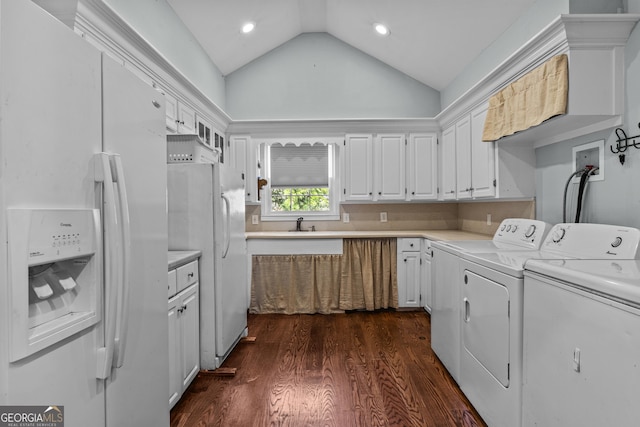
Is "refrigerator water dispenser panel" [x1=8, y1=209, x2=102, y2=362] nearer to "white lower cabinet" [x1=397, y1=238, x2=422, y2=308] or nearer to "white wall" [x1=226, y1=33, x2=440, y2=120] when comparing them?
"white lower cabinet" [x1=397, y1=238, x2=422, y2=308]

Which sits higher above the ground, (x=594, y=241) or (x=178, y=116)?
(x=178, y=116)

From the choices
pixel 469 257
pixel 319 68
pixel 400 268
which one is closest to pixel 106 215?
pixel 469 257

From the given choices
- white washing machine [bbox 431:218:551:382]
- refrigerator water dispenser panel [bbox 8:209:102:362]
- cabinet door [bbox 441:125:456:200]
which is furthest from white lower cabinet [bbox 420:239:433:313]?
refrigerator water dispenser panel [bbox 8:209:102:362]

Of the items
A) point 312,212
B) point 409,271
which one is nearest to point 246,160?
point 312,212

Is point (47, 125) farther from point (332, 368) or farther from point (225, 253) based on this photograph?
point (332, 368)

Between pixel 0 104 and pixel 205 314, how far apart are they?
75.7 inches

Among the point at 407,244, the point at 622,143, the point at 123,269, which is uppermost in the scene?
the point at 622,143

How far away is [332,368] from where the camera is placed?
2.46 metres

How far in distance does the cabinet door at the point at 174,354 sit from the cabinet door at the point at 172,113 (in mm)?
1470

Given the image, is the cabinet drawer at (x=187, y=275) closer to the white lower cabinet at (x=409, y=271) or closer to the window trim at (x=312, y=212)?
the window trim at (x=312, y=212)

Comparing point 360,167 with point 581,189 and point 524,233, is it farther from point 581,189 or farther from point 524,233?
point 581,189

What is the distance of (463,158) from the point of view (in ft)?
11.0

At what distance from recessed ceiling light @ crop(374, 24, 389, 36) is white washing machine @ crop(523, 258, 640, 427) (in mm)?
3093

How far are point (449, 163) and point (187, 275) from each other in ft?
9.90
